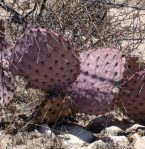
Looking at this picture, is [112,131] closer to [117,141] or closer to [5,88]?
[117,141]

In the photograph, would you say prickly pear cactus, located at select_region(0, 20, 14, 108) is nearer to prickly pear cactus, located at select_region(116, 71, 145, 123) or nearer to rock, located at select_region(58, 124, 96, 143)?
rock, located at select_region(58, 124, 96, 143)

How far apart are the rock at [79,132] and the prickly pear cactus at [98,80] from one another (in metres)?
0.12

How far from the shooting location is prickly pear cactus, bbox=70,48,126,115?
339cm

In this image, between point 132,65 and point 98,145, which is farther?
point 132,65

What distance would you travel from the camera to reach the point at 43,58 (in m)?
3.23

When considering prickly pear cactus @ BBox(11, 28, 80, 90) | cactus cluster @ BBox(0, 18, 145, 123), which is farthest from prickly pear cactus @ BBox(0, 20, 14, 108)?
prickly pear cactus @ BBox(11, 28, 80, 90)

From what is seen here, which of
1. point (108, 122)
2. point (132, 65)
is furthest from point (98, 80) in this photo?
point (108, 122)

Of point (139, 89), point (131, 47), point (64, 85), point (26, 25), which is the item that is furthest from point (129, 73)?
point (131, 47)

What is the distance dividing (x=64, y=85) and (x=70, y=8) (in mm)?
1108

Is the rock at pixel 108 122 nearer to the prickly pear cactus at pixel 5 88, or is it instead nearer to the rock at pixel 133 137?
the rock at pixel 133 137

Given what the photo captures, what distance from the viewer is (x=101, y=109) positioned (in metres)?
3.42

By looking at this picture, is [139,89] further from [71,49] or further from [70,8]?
[70,8]

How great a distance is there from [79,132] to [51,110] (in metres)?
0.23

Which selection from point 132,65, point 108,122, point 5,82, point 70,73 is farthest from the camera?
point 108,122
